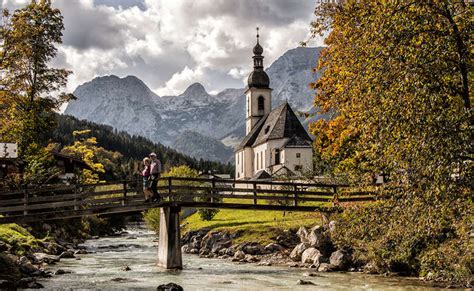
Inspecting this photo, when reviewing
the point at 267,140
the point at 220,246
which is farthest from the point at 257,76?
the point at 220,246

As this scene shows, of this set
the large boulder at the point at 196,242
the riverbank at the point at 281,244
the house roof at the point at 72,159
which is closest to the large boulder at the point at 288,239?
the riverbank at the point at 281,244

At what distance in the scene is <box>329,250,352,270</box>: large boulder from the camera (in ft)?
91.0

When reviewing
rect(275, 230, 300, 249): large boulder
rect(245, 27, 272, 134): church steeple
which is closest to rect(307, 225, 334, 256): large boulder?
rect(275, 230, 300, 249): large boulder

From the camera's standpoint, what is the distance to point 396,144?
13805 mm

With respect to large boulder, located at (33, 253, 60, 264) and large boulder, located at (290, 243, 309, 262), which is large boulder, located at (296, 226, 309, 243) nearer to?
large boulder, located at (290, 243, 309, 262)

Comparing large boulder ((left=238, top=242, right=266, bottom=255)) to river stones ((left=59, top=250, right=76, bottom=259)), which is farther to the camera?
river stones ((left=59, top=250, right=76, bottom=259))

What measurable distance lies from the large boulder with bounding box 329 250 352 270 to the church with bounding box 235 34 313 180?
4344cm

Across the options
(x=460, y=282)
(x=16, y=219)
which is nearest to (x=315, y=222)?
(x=460, y=282)

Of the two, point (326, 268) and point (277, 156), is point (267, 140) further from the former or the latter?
point (326, 268)

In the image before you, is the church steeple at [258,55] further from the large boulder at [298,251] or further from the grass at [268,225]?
the large boulder at [298,251]

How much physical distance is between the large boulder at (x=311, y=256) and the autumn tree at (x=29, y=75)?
2029 cm

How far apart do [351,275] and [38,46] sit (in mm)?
27980

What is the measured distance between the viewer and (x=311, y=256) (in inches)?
1202

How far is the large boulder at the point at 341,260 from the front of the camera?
91.0ft
